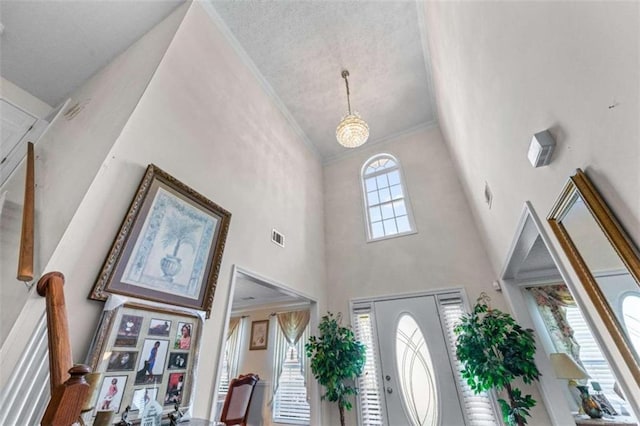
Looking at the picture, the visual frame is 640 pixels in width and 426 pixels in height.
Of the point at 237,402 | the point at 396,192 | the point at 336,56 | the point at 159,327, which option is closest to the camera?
the point at 159,327

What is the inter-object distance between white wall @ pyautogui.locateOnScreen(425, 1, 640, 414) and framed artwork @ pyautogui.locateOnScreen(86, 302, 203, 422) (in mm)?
2502

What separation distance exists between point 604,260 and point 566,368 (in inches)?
88.8

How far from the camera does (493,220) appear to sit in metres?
2.80

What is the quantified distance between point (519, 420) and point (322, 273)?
2954mm

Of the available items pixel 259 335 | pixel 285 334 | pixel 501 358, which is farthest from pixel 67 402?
pixel 259 335

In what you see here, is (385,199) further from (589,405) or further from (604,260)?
(604,260)

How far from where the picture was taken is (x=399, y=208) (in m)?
4.82

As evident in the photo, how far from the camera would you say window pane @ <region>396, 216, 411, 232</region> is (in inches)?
179

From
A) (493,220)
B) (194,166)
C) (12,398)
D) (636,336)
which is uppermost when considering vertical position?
(194,166)

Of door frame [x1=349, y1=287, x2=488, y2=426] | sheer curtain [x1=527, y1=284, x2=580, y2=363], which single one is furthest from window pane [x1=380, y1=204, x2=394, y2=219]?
sheer curtain [x1=527, y1=284, x2=580, y2=363]

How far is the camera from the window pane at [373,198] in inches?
201

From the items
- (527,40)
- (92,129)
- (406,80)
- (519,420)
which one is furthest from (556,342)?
(92,129)

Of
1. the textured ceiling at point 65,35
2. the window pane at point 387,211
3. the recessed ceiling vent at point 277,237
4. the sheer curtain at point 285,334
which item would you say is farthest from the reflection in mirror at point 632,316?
the sheer curtain at point 285,334

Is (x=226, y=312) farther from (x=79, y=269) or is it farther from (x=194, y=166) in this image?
(x=194, y=166)
